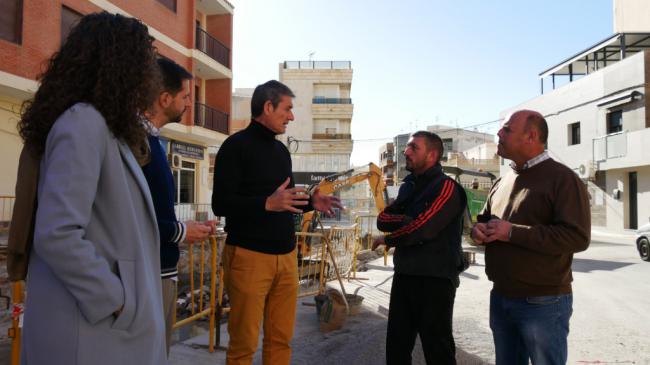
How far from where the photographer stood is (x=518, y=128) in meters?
2.91

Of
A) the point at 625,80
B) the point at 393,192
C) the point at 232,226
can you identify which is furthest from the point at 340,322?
the point at 393,192

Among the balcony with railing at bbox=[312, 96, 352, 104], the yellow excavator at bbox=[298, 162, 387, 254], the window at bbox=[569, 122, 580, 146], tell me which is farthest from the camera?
the balcony with railing at bbox=[312, 96, 352, 104]

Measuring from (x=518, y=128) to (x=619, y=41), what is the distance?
28088 mm

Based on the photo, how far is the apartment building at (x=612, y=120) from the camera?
2256 cm

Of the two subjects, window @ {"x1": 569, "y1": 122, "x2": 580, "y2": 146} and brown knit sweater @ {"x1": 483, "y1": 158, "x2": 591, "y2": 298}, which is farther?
window @ {"x1": 569, "y1": 122, "x2": 580, "y2": 146}

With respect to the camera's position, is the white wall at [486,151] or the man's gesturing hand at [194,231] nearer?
the man's gesturing hand at [194,231]

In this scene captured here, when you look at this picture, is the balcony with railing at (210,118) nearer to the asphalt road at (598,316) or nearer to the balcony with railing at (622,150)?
the asphalt road at (598,316)

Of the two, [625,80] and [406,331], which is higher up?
[625,80]

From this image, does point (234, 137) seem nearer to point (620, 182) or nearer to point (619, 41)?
point (620, 182)

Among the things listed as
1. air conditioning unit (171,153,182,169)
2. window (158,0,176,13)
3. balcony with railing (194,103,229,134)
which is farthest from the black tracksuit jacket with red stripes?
balcony with railing (194,103,229,134)

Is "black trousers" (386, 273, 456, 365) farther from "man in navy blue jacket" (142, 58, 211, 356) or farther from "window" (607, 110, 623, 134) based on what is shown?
"window" (607, 110, 623, 134)

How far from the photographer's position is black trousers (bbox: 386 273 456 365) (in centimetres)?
324

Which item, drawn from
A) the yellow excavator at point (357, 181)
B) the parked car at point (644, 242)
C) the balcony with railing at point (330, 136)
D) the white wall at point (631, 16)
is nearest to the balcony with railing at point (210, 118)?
the yellow excavator at point (357, 181)

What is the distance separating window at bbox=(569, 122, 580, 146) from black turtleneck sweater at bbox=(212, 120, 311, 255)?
94.3ft
